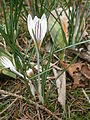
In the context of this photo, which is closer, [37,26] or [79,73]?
[37,26]

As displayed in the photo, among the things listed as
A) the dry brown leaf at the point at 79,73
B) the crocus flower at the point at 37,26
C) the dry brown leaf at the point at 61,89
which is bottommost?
the dry brown leaf at the point at 61,89

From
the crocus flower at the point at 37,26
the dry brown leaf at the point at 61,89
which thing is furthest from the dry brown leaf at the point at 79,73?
the crocus flower at the point at 37,26

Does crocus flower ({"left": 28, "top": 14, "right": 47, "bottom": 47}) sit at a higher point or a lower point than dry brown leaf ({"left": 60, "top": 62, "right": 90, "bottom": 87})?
higher

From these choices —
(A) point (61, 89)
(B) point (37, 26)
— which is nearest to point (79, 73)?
(A) point (61, 89)

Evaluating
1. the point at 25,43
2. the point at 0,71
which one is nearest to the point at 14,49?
the point at 0,71

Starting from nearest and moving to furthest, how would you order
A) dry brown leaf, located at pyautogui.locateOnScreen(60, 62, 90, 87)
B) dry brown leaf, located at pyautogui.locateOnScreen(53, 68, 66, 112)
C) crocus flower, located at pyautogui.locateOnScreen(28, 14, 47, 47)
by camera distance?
1. crocus flower, located at pyautogui.locateOnScreen(28, 14, 47, 47)
2. dry brown leaf, located at pyautogui.locateOnScreen(53, 68, 66, 112)
3. dry brown leaf, located at pyautogui.locateOnScreen(60, 62, 90, 87)

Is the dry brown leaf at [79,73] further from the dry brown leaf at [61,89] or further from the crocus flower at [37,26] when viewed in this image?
the crocus flower at [37,26]

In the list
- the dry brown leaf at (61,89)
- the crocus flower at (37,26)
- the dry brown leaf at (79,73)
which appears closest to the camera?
the crocus flower at (37,26)

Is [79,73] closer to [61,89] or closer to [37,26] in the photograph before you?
[61,89]

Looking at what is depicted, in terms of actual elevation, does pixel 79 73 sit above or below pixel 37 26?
below

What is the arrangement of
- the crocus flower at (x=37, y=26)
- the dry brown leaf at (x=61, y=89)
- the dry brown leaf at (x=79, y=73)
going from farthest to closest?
the dry brown leaf at (x=79, y=73), the dry brown leaf at (x=61, y=89), the crocus flower at (x=37, y=26)

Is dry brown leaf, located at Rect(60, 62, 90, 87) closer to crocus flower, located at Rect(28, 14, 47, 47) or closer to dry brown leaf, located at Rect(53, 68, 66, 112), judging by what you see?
dry brown leaf, located at Rect(53, 68, 66, 112)

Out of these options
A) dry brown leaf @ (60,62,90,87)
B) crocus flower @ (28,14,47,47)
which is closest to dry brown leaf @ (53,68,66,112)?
dry brown leaf @ (60,62,90,87)
